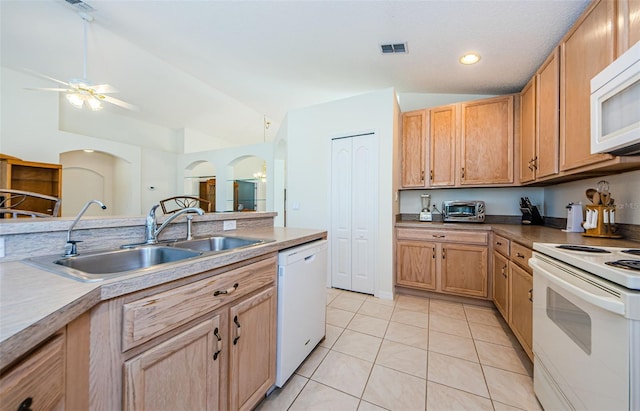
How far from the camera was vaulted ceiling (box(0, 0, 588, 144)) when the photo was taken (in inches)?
74.7

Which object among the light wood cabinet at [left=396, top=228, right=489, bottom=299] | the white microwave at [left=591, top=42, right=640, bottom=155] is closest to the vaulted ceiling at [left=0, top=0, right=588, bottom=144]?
the white microwave at [left=591, top=42, right=640, bottom=155]

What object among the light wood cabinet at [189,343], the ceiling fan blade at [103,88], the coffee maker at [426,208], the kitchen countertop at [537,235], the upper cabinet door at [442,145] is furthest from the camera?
the coffee maker at [426,208]

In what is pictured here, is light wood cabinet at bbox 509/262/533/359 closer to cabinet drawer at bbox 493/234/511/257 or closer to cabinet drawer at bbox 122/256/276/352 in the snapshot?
cabinet drawer at bbox 493/234/511/257

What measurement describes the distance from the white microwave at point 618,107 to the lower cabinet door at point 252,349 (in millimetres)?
1933

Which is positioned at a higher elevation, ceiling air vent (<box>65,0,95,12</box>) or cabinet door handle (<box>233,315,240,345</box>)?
ceiling air vent (<box>65,0,95,12</box>)

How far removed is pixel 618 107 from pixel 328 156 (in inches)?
98.8

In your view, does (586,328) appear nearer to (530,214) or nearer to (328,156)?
(530,214)

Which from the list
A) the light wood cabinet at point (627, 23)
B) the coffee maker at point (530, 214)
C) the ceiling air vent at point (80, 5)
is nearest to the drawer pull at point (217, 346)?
the light wood cabinet at point (627, 23)

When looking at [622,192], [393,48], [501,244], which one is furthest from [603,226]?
[393,48]

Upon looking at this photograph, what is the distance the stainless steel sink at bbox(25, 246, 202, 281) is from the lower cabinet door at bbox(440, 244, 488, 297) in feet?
8.69

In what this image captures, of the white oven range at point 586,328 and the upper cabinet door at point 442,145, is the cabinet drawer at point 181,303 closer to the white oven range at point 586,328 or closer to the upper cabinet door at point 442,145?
the white oven range at point 586,328

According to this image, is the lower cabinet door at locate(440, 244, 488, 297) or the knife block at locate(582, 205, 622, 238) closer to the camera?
the knife block at locate(582, 205, 622, 238)

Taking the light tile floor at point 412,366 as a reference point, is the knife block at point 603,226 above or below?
above

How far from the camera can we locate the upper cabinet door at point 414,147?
3.24 meters
